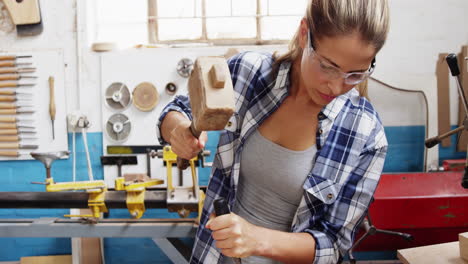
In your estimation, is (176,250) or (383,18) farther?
(176,250)

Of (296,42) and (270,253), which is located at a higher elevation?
(296,42)

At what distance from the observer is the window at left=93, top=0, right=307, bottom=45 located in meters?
2.58

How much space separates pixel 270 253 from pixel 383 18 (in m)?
0.58

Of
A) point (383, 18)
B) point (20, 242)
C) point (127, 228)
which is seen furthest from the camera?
point (20, 242)

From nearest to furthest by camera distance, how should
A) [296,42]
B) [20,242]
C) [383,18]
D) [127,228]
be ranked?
1. [383,18]
2. [296,42]
3. [127,228]
4. [20,242]

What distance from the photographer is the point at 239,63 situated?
3.09ft

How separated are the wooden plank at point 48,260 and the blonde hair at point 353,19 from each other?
2267mm

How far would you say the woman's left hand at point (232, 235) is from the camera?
75cm

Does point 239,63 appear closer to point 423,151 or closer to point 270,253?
point 270,253

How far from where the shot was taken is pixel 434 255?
3.43 ft

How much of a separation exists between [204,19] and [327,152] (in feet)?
6.33

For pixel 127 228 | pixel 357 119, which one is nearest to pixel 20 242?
pixel 127 228

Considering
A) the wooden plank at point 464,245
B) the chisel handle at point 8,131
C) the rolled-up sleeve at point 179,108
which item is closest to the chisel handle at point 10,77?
the chisel handle at point 8,131

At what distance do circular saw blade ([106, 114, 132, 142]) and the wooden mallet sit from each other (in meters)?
1.78
